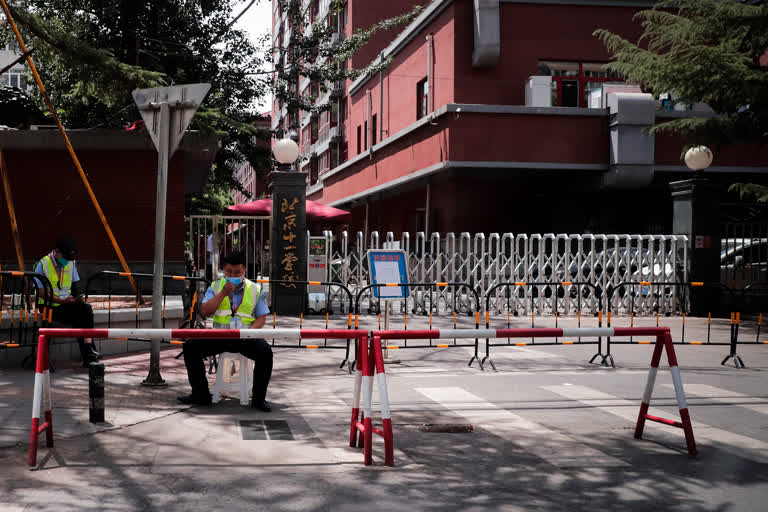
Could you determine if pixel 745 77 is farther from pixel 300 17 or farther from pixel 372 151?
pixel 372 151

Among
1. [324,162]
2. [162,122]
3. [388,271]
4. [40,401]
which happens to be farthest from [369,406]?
[324,162]

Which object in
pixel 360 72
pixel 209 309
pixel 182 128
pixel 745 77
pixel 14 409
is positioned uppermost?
pixel 360 72

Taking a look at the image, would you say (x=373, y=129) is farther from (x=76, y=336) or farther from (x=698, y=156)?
(x=76, y=336)

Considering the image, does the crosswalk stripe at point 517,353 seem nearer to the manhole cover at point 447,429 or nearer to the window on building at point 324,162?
the manhole cover at point 447,429

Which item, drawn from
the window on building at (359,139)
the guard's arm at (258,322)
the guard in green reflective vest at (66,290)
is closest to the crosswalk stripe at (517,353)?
the guard's arm at (258,322)

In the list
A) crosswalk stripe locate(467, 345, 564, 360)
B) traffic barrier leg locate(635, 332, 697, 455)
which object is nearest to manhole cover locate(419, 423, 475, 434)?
traffic barrier leg locate(635, 332, 697, 455)

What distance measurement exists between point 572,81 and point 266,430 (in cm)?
1981

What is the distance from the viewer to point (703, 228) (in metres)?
19.7

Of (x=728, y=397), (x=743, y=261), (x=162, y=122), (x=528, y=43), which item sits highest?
(x=528, y=43)

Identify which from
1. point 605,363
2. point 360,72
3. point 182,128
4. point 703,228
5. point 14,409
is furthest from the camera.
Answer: point 360,72

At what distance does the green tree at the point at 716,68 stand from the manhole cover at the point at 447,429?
35.7ft

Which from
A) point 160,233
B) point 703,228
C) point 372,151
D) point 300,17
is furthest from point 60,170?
point 372,151

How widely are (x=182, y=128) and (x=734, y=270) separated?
49.3ft

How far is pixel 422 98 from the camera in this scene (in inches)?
1107
